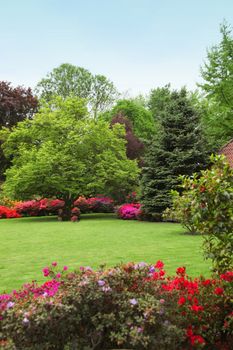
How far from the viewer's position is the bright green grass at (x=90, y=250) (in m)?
7.31

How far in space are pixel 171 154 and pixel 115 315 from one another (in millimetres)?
15215

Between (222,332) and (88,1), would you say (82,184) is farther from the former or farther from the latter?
(222,332)

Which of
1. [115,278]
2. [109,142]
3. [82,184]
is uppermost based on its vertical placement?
[109,142]

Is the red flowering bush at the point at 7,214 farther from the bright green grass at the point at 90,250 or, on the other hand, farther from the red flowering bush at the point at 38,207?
the bright green grass at the point at 90,250

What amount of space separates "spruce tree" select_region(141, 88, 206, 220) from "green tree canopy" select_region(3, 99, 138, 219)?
197 centimetres

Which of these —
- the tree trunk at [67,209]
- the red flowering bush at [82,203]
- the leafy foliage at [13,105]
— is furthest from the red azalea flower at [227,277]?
the leafy foliage at [13,105]

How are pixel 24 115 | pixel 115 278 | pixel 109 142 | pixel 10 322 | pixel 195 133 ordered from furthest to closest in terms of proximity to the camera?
1. pixel 24 115
2. pixel 109 142
3. pixel 195 133
4. pixel 115 278
5. pixel 10 322

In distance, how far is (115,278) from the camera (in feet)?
11.8

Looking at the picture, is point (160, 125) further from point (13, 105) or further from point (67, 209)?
point (13, 105)

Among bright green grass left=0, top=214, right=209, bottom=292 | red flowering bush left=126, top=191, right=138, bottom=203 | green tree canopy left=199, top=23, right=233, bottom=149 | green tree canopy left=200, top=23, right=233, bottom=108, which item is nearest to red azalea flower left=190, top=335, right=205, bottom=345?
bright green grass left=0, top=214, right=209, bottom=292

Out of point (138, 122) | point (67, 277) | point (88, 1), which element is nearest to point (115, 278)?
point (67, 277)

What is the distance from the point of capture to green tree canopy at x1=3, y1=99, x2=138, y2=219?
19.0 meters

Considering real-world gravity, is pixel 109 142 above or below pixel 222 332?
above

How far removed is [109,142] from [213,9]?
42.1ft
